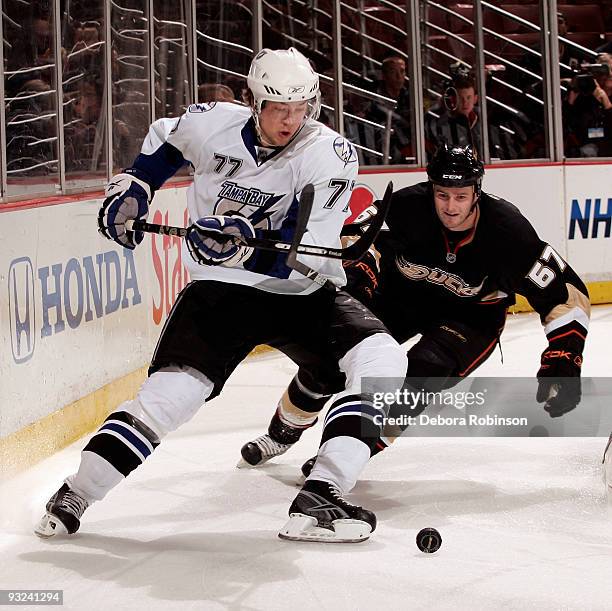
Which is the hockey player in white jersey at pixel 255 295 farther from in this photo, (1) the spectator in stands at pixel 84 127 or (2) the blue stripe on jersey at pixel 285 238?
(1) the spectator in stands at pixel 84 127

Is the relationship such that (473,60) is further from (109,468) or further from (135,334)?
(109,468)

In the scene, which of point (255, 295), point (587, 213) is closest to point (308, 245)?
point (255, 295)

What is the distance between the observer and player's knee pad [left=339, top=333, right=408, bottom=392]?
2990mm

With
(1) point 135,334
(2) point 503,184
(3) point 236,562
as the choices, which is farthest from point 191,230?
(2) point 503,184

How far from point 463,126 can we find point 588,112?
2.73 ft

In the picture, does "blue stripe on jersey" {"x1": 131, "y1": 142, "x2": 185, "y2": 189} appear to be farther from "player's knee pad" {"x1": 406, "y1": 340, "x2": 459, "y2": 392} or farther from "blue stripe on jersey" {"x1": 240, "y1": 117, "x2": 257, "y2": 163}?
"player's knee pad" {"x1": 406, "y1": 340, "x2": 459, "y2": 392}

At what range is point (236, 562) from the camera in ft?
9.28

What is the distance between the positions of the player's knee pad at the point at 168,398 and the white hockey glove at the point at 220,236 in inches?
10.6

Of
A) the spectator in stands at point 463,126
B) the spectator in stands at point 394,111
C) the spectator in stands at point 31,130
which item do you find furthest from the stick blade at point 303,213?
the spectator in stands at point 463,126

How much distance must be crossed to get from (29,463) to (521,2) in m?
5.07

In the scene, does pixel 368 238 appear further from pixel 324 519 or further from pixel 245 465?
pixel 245 465

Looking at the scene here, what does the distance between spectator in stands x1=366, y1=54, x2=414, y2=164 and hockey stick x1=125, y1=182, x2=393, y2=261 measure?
4366 millimetres

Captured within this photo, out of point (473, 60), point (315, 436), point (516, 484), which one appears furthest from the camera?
point (473, 60)

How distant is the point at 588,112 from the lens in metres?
7.89
